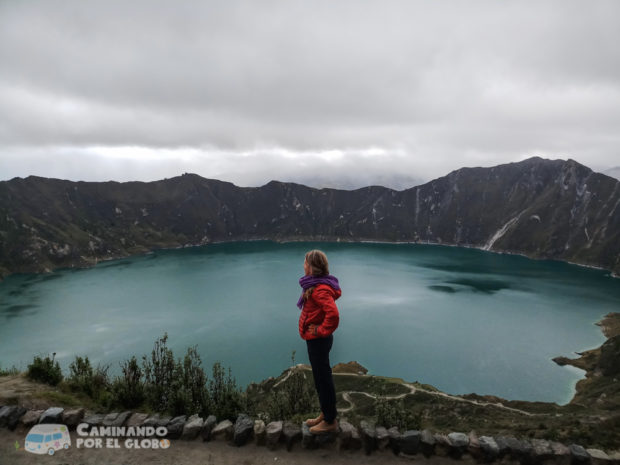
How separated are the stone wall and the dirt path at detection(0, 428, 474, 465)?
0.15 metres

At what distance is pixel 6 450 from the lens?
9.29 meters

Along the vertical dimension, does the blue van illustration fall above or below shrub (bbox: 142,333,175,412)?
above

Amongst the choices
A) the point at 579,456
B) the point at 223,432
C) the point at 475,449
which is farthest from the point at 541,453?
the point at 223,432

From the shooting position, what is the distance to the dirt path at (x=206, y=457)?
8.85m

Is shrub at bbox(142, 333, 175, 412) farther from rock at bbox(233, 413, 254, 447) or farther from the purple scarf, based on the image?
the purple scarf

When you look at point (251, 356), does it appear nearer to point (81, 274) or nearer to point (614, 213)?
point (81, 274)

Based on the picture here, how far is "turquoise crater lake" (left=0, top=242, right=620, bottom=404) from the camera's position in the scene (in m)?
62.0

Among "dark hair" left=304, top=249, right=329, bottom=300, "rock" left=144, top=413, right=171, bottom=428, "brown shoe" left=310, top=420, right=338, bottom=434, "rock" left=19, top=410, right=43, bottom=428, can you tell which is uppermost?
"dark hair" left=304, top=249, right=329, bottom=300

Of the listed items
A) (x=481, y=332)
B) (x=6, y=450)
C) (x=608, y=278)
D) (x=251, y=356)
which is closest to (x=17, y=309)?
(x=251, y=356)

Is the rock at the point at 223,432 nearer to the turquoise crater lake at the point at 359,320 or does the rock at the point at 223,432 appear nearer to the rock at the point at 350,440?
the rock at the point at 350,440

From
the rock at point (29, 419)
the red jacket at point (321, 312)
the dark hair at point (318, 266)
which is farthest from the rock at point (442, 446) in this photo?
the rock at point (29, 419)

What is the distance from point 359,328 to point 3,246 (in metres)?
172

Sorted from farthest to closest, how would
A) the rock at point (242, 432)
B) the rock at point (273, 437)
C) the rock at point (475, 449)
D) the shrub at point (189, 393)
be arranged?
1. the shrub at point (189, 393)
2. the rock at point (242, 432)
3. the rock at point (273, 437)
4. the rock at point (475, 449)

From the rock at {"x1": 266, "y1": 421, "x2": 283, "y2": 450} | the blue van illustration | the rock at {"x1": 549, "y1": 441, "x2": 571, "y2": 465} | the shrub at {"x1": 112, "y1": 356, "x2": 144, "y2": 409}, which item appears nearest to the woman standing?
the rock at {"x1": 266, "y1": 421, "x2": 283, "y2": 450}
